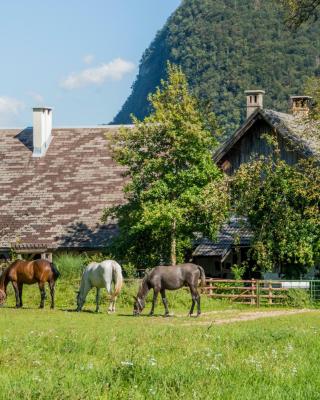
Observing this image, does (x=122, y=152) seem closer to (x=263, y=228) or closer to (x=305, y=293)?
(x=263, y=228)

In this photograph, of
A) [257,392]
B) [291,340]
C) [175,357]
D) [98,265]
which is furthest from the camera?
[98,265]

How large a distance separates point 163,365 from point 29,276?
20037 mm

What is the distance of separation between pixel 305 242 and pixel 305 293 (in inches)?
130

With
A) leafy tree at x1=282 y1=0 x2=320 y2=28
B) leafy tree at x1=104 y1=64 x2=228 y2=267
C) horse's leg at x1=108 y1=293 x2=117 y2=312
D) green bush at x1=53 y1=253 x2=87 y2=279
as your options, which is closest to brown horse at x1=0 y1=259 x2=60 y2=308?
horse's leg at x1=108 y1=293 x2=117 y2=312

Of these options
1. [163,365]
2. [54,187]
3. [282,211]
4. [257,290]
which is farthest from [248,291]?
[163,365]

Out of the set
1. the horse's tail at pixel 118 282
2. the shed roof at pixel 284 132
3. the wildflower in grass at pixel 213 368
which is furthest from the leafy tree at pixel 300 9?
the wildflower in grass at pixel 213 368

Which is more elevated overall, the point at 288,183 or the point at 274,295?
the point at 288,183

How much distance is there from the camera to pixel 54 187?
49.6 metres

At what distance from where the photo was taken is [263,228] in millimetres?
39250

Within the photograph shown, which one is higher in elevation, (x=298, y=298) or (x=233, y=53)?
(x=233, y=53)

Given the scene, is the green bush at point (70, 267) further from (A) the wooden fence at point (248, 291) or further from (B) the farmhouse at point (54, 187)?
(A) the wooden fence at point (248, 291)

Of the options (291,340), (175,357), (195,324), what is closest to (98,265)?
(195,324)

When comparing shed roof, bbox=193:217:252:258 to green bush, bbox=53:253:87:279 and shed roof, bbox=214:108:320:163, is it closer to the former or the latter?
shed roof, bbox=214:108:320:163

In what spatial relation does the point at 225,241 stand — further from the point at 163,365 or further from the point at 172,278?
the point at 163,365
